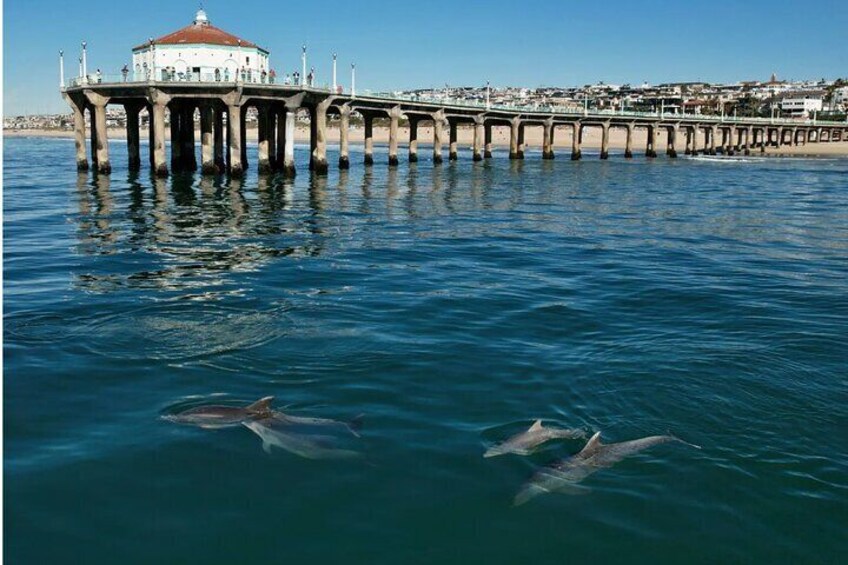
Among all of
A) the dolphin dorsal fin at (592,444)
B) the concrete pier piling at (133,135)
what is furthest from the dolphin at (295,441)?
the concrete pier piling at (133,135)

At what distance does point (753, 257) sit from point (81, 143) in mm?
47345

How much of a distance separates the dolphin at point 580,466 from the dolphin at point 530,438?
391 millimetres

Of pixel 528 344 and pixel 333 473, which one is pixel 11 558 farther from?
pixel 528 344

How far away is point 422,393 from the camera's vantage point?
9.90 meters

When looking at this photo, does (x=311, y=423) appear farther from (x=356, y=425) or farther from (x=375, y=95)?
(x=375, y=95)

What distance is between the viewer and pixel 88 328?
501 inches

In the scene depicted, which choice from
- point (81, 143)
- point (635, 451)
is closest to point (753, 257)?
point (635, 451)

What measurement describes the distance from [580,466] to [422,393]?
2.79 m

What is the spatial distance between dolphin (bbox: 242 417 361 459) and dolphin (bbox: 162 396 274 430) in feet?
0.62

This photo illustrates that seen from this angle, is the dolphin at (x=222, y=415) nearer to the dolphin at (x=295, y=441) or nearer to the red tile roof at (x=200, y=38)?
the dolphin at (x=295, y=441)

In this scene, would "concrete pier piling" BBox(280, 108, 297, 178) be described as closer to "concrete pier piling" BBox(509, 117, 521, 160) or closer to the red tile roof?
the red tile roof

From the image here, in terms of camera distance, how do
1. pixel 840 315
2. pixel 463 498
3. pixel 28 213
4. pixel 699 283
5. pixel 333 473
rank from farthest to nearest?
pixel 28 213, pixel 699 283, pixel 840 315, pixel 333 473, pixel 463 498

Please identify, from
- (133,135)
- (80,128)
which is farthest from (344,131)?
(80,128)

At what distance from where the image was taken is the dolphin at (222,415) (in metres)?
8.50
